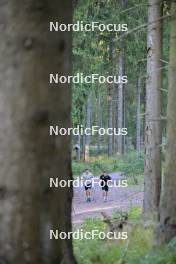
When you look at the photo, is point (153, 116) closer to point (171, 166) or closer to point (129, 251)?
point (171, 166)

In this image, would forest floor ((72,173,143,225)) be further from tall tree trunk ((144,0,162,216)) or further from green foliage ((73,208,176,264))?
green foliage ((73,208,176,264))

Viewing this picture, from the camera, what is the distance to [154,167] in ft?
42.4

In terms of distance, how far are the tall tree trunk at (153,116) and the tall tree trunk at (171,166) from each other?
147 inches

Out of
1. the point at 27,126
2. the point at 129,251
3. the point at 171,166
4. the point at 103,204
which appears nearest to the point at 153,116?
the point at 171,166

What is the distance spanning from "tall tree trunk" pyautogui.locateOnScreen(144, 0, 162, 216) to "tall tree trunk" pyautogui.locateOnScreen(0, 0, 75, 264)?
10011 millimetres

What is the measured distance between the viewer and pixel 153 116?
1257 cm

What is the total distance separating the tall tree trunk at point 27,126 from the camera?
2.42m

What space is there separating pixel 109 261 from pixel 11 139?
15.7ft

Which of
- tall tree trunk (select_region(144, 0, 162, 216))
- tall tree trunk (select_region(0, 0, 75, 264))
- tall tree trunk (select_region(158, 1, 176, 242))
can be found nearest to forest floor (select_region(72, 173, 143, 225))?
tall tree trunk (select_region(144, 0, 162, 216))

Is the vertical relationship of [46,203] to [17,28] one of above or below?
below

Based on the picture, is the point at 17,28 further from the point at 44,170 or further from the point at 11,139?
the point at 44,170

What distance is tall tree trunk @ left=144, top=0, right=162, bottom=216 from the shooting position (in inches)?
492

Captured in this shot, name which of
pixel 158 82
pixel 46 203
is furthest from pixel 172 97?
pixel 46 203

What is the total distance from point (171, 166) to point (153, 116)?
4.20 meters
